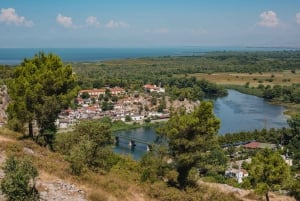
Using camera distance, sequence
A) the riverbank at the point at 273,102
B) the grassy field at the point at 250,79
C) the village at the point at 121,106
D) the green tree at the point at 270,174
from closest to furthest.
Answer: the green tree at the point at 270,174
the village at the point at 121,106
the riverbank at the point at 273,102
the grassy field at the point at 250,79

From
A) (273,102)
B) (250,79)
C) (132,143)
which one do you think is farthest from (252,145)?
(250,79)

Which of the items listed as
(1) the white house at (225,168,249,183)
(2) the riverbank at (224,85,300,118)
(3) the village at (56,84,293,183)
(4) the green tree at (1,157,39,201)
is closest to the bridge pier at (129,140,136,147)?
(3) the village at (56,84,293,183)

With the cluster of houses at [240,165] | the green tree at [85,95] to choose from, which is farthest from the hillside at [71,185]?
the green tree at [85,95]

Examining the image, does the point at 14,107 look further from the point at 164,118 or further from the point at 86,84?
the point at 86,84

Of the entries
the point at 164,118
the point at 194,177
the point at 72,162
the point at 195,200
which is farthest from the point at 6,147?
the point at 164,118

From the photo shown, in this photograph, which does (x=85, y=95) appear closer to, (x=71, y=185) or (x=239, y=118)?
(x=239, y=118)

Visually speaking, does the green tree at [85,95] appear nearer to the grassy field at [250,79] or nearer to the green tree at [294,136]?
the green tree at [294,136]
